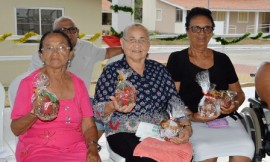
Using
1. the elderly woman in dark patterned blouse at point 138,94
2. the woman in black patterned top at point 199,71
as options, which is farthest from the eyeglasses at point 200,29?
the elderly woman in dark patterned blouse at point 138,94

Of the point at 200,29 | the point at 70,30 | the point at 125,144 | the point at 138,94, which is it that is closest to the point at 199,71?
the point at 200,29

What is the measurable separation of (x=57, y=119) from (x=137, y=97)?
50cm

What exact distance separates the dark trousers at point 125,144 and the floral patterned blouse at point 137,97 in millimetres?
42

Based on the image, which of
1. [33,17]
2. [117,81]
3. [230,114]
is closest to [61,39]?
[117,81]

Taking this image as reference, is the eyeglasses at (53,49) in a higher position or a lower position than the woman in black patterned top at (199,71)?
higher

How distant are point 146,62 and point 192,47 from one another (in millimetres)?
443

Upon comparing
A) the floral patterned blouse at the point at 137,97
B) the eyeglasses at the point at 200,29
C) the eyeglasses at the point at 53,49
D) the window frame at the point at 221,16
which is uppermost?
the window frame at the point at 221,16

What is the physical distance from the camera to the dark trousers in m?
1.99

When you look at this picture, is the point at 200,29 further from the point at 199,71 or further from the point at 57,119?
the point at 57,119

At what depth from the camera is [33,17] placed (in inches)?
311

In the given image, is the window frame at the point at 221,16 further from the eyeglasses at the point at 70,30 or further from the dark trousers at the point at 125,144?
the dark trousers at the point at 125,144

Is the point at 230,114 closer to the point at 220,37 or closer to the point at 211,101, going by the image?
the point at 211,101

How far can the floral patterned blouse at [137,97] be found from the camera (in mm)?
2117

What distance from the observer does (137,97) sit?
7.06 feet
